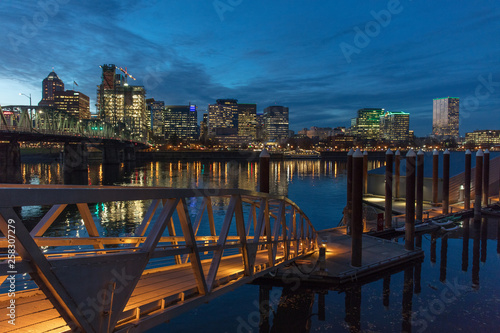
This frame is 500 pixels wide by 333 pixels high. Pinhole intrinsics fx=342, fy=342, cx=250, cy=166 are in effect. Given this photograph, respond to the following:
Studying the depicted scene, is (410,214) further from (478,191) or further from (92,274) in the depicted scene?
(92,274)

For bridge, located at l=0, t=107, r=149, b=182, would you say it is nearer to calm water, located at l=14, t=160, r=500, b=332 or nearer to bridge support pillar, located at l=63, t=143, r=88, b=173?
bridge support pillar, located at l=63, t=143, r=88, b=173

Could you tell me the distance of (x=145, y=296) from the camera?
781cm

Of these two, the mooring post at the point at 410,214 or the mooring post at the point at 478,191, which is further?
the mooring post at the point at 478,191

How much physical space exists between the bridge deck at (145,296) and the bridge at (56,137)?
223ft

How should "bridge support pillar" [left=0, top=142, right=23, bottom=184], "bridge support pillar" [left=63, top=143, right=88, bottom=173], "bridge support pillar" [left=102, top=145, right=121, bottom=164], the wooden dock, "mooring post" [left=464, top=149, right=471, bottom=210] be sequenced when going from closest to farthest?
1. the wooden dock
2. "mooring post" [left=464, top=149, right=471, bottom=210]
3. "bridge support pillar" [left=0, top=142, right=23, bottom=184]
4. "bridge support pillar" [left=63, top=143, right=88, bottom=173]
5. "bridge support pillar" [left=102, top=145, right=121, bottom=164]

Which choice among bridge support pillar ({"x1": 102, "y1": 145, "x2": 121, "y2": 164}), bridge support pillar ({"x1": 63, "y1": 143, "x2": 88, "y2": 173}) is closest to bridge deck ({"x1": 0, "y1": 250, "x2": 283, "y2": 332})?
bridge support pillar ({"x1": 63, "y1": 143, "x2": 88, "y2": 173})

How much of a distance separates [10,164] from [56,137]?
19.7m

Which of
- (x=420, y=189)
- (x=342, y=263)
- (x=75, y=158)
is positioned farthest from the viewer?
(x=75, y=158)

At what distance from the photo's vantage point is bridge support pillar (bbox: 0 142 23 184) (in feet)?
213

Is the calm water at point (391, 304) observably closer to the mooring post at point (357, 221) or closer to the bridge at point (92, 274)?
the mooring post at point (357, 221)

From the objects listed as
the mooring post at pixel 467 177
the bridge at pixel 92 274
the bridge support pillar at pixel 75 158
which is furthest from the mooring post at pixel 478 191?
the bridge support pillar at pixel 75 158

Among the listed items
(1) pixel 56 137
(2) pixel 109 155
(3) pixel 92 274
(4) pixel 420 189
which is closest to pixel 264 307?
(3) pixel 92 274

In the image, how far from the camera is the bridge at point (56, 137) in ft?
220

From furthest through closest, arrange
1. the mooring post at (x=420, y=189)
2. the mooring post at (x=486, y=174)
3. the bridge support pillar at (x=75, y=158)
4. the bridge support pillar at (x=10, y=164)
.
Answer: the bridge support pillar at (x=75, y=158) → the bridge support pillar at (x=10, y=164) → the mooring post at (x=486, y=174) → the mooring post at (x=420, y=189)
